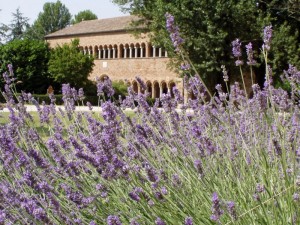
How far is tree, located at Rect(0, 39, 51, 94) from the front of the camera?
148 ft

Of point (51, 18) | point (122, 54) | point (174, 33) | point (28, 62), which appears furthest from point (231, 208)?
point (51, 18)

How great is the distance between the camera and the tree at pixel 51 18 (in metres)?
89.1

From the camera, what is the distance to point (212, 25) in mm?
26094

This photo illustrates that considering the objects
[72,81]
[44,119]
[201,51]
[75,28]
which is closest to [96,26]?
[75,28]

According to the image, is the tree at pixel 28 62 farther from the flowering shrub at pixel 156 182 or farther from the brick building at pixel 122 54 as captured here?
the flowering shrub at pixel 156 182

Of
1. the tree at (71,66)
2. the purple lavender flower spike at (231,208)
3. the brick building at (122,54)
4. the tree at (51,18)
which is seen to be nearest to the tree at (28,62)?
the tree at (71,66)

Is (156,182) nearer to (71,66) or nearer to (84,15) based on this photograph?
(71,66)

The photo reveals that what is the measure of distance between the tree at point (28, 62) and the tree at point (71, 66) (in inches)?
59.5

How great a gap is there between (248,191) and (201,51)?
78.7 feet

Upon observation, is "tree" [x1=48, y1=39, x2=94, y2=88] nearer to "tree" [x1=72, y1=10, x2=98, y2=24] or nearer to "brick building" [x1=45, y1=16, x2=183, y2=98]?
"brick building" [x1=45, y1=16, x2=183, y2=98]

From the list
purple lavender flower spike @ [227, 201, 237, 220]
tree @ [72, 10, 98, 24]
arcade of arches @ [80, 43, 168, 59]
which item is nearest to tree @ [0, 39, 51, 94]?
arcade of arches @ [80, 43, 168, 59]

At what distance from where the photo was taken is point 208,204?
2.83 m

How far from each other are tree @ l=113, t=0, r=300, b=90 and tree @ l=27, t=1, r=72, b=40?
63.6 metres

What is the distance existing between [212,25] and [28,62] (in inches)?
934
